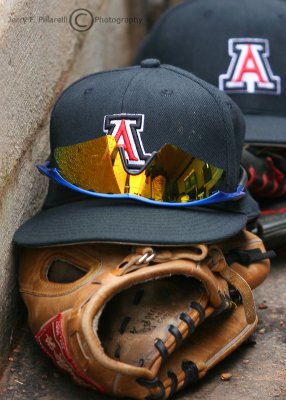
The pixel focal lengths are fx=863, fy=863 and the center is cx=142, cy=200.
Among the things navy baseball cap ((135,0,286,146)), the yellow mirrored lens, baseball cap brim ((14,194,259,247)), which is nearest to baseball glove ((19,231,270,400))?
baseball cap brim ((14,194,259,247))

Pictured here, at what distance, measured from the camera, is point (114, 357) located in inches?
60.1

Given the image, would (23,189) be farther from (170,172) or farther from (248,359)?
(248,359)

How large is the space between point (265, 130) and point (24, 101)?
66cm

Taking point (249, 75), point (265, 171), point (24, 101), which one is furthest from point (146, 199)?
point (249, 75)

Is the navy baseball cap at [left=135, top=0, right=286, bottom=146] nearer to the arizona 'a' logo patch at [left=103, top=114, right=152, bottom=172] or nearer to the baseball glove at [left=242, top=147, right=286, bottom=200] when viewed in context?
the baseball glove at [left=242, top=147, right=286, bottom=200]

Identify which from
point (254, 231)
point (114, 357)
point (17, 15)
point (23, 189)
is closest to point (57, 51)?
point (17, 15)

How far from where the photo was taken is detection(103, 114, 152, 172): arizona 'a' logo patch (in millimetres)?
1680

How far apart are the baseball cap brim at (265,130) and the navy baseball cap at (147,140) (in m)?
0.27

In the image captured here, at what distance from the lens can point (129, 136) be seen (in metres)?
1.69

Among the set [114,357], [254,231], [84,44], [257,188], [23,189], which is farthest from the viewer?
[84,44]

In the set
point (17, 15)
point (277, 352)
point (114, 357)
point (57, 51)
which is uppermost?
point (17, 15)

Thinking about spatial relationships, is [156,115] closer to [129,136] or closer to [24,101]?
[129,136]

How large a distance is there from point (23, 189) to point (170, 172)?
32cm

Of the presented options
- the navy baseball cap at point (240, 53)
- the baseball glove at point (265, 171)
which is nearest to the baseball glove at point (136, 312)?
the baseball glove at point (265, 171)
